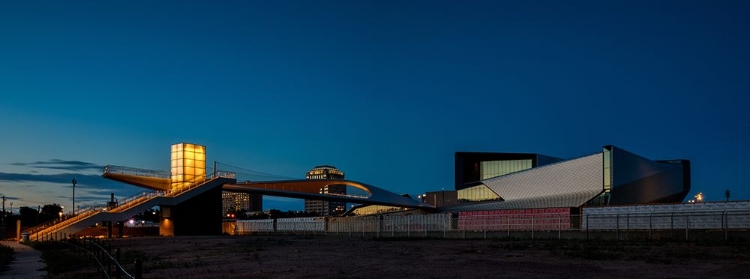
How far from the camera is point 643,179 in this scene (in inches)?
2972

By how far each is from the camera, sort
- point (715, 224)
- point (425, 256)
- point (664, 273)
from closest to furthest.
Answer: point (664, 273) → point (425, 256) → point (715, 224)

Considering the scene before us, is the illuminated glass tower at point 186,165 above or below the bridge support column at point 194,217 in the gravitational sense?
above

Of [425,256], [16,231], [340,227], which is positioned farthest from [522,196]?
[425,256]

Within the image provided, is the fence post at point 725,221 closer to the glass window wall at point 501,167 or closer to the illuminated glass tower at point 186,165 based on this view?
the illuminated glass tower at point 186,165

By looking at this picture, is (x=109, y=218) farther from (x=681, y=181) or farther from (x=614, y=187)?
(x=681, y=181)

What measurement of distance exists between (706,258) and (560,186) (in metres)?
63.8

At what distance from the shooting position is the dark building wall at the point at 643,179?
7306cm

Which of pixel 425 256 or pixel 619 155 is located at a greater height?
pixel 619 155

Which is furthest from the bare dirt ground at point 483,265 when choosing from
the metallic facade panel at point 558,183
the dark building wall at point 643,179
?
the metallic facade panel at point 558,183

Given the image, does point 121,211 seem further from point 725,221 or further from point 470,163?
point 470,163

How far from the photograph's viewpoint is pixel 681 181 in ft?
274

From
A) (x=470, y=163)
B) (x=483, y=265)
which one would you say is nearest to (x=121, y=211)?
(x=483, y=265)

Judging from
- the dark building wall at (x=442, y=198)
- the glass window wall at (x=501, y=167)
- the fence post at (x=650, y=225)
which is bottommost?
the dark building wall at (x=442, y=198)

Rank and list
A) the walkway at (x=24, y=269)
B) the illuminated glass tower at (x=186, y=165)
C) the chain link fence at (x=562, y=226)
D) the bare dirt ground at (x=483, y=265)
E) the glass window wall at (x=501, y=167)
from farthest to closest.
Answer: the glass window wall at (x=501, y=167) < the illuminated glass tower at (x=186, y=165) < the chain link fence at (x=562, y=226) < the walkway at (x=24, y=269) < the bare dirt ground at (x=483, y=265)
